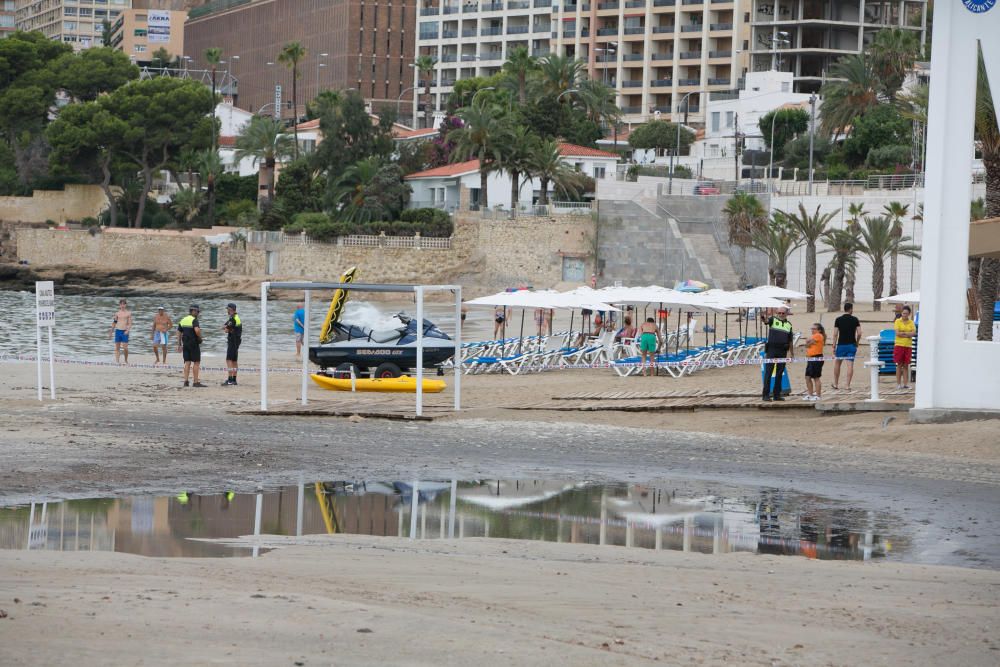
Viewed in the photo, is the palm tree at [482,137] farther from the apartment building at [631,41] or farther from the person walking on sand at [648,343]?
the person walking on sand at [648,343]

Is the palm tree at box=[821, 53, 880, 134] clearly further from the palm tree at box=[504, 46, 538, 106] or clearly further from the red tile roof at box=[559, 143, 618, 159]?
the palm tree at box=[504, 46, 538, 106]

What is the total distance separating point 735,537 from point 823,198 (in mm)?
52175

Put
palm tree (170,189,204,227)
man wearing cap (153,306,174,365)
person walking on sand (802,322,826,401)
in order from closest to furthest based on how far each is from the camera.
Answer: person walking on sand (802,322,826,401)
man wearing cap (153,306,174,365)
palm tree (170,189,204,227)

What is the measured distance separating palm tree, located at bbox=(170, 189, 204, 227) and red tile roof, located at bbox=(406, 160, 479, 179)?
50.4 ft

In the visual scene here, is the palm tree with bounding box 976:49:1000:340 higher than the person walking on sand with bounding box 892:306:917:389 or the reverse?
higher

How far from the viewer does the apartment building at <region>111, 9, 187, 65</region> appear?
154m

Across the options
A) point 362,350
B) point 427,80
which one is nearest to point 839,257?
point 362,350

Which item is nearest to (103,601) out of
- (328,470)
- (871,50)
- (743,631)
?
(743,631)

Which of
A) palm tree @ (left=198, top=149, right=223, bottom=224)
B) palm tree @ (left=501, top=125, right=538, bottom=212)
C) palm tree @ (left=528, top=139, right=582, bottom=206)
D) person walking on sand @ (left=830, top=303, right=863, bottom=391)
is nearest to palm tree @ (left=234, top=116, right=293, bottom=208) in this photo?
palm tree @ (left=198, top=149, right=223, bottom=224)

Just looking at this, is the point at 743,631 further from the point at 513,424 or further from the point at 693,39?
the point at 693,39

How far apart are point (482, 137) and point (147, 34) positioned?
94.9 metres

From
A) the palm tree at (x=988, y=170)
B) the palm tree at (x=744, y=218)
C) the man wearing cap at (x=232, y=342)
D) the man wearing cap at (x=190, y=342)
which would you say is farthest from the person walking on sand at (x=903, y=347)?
the palm tree at (x=744, y=218)

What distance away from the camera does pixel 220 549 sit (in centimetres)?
1028

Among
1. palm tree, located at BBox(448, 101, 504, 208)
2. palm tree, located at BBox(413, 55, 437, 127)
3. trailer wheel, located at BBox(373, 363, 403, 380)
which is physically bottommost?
trailer wheel, located at BBox(373, 363, 403, 380)
